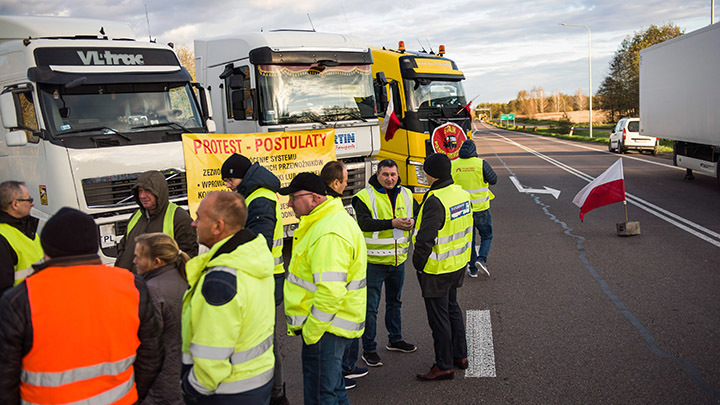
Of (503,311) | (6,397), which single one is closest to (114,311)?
(6,397)

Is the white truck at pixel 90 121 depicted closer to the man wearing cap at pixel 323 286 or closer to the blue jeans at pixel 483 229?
the blue jeans at pixel 483 229

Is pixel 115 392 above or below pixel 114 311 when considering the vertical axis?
below

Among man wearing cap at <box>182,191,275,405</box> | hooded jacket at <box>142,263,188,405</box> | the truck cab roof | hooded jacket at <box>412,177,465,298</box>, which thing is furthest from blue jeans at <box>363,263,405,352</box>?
the truck cab roof

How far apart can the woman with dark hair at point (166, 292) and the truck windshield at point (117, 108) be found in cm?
470

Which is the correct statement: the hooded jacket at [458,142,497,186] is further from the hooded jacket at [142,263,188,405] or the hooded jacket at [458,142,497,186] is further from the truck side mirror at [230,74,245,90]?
the hooded jacket at [142,263,188,405]

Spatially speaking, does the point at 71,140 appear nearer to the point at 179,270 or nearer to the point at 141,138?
the point at 141,138

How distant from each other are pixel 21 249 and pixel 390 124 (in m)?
9.34

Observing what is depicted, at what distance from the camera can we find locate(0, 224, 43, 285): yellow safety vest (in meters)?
4.68

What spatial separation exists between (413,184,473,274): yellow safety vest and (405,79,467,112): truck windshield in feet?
28.7

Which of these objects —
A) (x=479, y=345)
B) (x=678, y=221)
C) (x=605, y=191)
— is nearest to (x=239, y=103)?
(x=479, y=345)

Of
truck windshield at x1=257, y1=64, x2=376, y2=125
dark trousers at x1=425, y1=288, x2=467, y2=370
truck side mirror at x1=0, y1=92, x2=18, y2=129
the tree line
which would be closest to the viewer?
dark trousers at x1=425, y1=288, x2=467, y2=370

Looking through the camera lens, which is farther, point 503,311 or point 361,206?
point 503,311

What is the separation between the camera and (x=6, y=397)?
2676 mm

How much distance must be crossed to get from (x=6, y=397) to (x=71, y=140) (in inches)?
212
